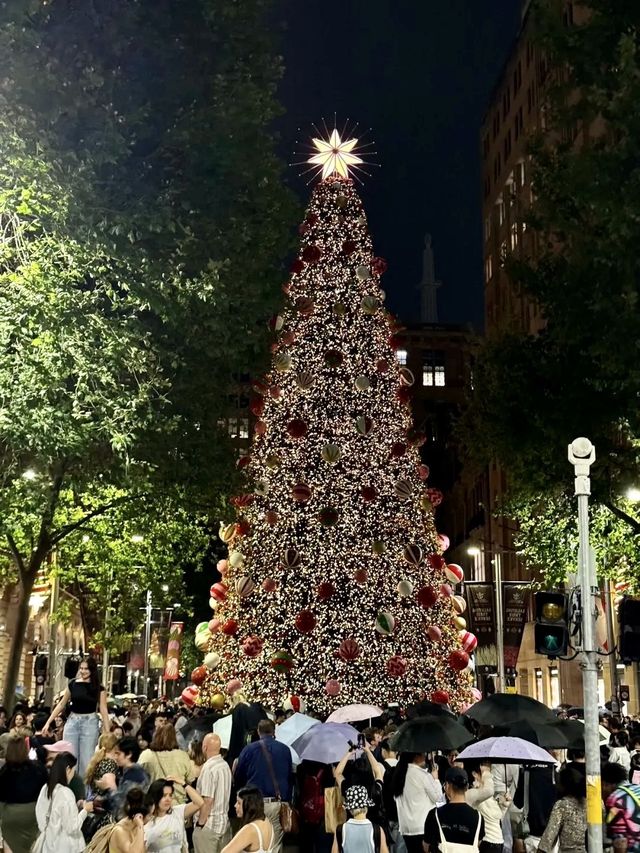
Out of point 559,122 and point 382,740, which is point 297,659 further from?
point 559,122

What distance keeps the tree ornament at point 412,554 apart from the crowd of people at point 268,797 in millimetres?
10619

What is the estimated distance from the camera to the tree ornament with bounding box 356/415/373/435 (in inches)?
1055

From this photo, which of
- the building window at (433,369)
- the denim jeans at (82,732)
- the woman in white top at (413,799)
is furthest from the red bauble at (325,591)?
the building window at (433,369)

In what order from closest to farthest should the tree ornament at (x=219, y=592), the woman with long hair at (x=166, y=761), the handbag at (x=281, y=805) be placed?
the woman with long hair at (x=166, y=761), the handbag at (x=281, y=805), the tree ornament at (x=219, y=592)

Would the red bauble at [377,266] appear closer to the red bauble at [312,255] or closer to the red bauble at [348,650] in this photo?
the red bauble at [312,255]

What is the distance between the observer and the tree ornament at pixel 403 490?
88.0 feet

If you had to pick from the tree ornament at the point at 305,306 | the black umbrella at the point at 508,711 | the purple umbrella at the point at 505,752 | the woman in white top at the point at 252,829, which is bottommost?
the woman in white top at the point at 252,829

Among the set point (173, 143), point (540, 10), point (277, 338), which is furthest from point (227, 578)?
point (540, 10)

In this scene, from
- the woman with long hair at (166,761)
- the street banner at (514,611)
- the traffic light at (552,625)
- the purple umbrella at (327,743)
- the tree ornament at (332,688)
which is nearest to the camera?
the woman with long hair at (166,761)

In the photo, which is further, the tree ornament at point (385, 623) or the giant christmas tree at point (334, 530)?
the giant christmas tree at point (334, 530)

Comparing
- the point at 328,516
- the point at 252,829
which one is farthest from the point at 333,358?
the point at 252,829

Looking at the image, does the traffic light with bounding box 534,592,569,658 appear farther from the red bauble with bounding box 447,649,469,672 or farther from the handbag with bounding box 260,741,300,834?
the red bauble with bounding box 447,649,469,672

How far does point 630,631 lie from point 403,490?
43.8 ft

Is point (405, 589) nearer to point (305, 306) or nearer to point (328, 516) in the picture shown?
point (328, 516)
